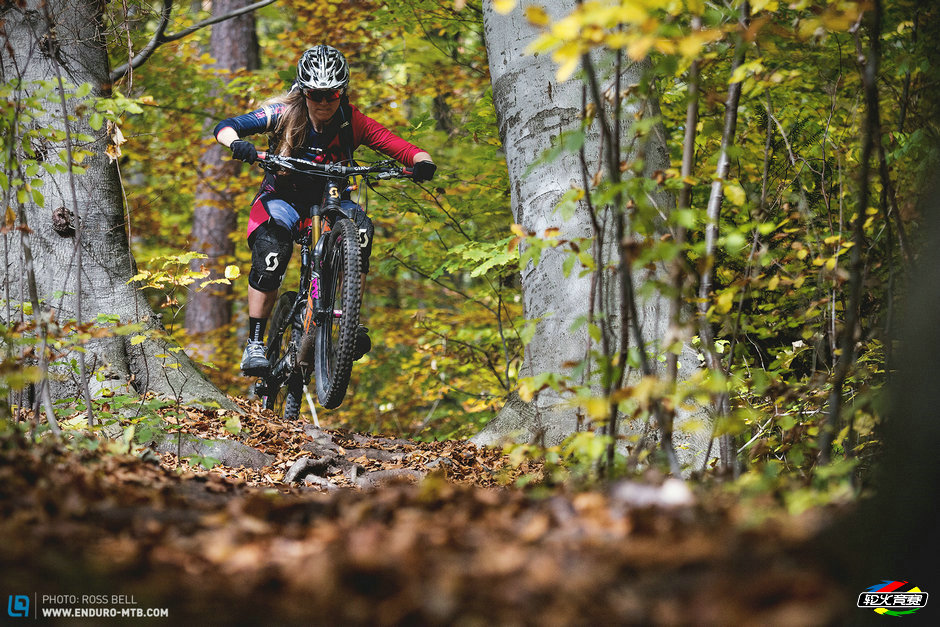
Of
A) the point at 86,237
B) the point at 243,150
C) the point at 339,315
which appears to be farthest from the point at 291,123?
the point at 86,237

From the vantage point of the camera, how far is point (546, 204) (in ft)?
13.8

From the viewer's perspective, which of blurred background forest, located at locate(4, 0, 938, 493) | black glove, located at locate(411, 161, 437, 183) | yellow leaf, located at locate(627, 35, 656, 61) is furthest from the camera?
black glove, located at locate(411, 161, 437, 183)

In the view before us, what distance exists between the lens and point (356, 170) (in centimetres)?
487

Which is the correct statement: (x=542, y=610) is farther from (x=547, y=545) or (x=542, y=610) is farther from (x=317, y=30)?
(x=317, y=30)

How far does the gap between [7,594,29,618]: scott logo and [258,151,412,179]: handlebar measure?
3.88 m

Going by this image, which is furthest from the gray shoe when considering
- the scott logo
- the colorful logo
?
the colorful logo

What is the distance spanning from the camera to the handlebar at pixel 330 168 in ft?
15.7

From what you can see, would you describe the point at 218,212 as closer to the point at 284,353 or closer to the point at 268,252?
the point at 284,353

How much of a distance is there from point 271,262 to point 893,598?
15.4ft

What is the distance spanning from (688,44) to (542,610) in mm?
1383

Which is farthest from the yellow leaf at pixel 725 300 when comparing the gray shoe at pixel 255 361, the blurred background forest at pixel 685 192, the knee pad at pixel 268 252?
the gray shoe at pixel 255 361

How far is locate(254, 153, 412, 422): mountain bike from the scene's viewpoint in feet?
15.4

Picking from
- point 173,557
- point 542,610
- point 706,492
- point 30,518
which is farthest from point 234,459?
point 542,610

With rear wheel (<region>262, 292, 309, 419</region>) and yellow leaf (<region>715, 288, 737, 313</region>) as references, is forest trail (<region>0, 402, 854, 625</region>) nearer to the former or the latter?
yellow leaf (<region>715, 288, 737, 313</region>)
